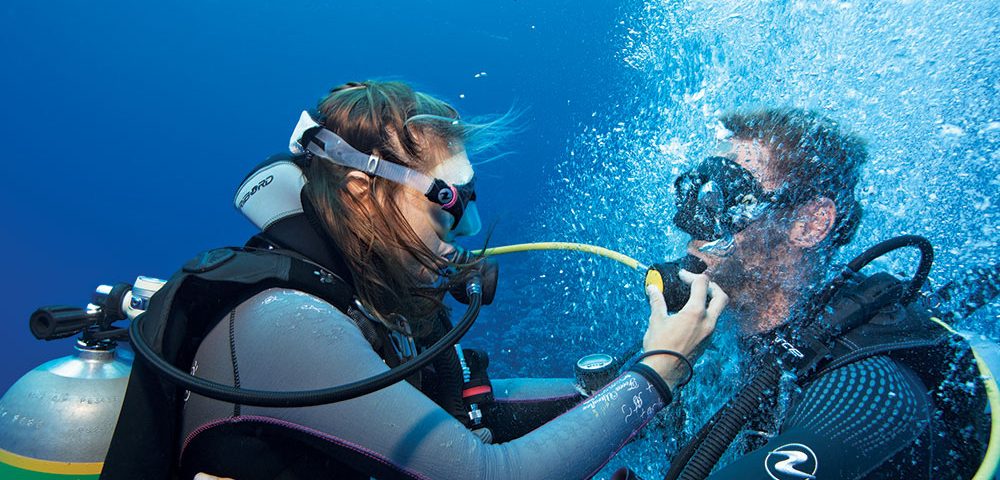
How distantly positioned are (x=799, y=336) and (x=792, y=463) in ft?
2.16

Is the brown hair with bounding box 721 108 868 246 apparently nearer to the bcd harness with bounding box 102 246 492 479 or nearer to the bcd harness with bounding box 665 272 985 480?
the bcd harness with bounding box 665 272 985 480

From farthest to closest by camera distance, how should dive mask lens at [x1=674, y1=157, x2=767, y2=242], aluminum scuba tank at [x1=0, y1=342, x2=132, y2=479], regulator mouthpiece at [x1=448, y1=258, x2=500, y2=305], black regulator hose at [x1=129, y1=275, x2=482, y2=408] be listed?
dive mask lens at [x1=674, y1=157, x2=767, y2=242]
regulator mouthpiece at [x1=448, y1=258, x2=500, y2=305]
aluminum scuba tank at [x1=0, y1=342, x2=132, y2=479]
black regulator hose at [x1=129, y1=275, x2=482, y2=408]

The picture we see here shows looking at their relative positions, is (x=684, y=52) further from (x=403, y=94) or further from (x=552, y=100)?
(x=552, y=100)

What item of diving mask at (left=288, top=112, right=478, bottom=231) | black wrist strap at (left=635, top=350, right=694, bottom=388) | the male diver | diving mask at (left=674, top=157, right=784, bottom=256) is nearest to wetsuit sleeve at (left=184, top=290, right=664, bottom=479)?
black wrist strap at (left=635, top=350, right=694, bottom=388)

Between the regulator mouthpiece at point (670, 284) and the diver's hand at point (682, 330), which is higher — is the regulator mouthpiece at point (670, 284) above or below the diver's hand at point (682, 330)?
above

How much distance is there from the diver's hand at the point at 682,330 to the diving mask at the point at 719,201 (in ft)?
1.55

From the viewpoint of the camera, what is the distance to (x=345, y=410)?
52.6 inches

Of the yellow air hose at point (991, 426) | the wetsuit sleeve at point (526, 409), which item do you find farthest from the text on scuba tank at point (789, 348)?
the wetsuit sleeve at point (526, 409)

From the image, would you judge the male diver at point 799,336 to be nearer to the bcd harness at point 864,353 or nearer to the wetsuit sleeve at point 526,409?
the bcd harness at point 864,353

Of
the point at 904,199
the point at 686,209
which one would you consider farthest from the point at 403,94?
the point at 904,199

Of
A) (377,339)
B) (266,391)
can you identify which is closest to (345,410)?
(266,391)

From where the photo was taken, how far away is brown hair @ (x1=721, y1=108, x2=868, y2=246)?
2.30 metres

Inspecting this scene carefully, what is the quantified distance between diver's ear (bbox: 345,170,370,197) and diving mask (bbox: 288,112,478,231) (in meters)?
0.02

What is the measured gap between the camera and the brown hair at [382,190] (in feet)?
5.79
